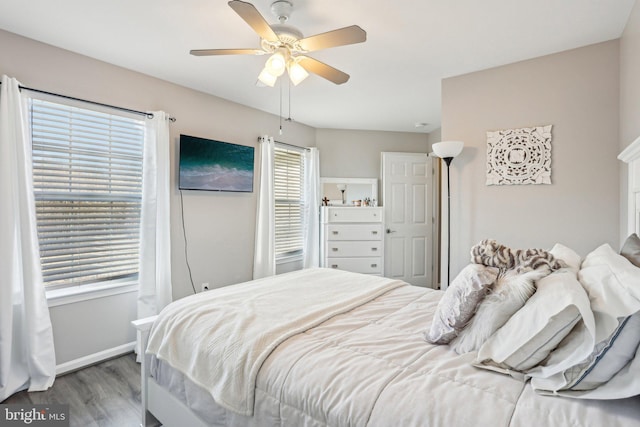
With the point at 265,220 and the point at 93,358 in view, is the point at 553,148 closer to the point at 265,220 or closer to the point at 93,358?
the point at 265,220

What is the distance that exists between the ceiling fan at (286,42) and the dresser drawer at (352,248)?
262cm

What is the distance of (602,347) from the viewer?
2.90ft

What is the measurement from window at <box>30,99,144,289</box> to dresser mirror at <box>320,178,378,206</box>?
8.69ft

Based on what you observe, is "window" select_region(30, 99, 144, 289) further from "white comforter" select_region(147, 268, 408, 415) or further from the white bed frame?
the white bed frame

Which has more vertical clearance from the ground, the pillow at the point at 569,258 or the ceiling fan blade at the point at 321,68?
the ceiling fan blade at the point at 321,68

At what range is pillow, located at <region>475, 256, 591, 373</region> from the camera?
0.97m


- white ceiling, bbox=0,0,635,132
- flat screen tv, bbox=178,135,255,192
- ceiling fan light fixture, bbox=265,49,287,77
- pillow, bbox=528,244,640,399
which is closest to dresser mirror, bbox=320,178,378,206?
Result: flat screen tv, bbox=178,135,255,192

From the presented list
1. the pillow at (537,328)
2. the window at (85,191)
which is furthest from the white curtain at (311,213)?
the pillow at (537,328)

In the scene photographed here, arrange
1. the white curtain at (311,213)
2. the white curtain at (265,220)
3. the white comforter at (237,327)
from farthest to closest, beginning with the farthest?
1. the white curtain at (311,213)
2. the white curtain at (265,220)
3. the white comforter at (237,327)

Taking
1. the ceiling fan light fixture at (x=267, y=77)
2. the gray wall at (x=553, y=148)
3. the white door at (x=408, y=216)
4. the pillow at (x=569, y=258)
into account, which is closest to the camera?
the pillow at (x=569, y=258)

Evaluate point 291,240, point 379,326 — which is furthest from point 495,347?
point 291,240

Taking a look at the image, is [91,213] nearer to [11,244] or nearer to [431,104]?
[11,244]

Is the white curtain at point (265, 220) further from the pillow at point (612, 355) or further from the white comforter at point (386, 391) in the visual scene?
the pillow at point (612, 355)

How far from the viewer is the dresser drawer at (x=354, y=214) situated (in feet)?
14.5
